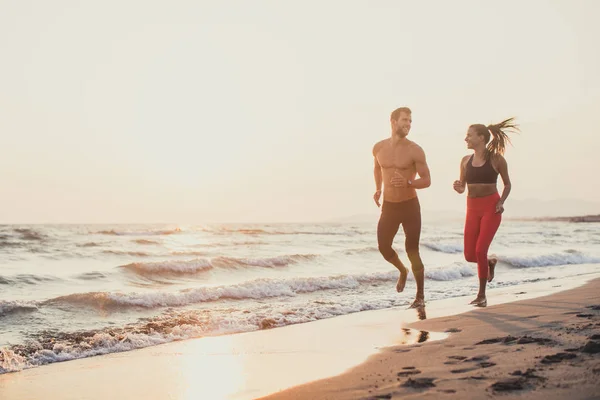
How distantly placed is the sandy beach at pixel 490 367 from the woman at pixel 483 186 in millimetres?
2226

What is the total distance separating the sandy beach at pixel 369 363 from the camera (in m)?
3.35

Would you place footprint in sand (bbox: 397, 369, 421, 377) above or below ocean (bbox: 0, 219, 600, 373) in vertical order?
above

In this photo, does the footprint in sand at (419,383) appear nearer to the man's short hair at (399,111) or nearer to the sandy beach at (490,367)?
the sandy beach at (490,367)

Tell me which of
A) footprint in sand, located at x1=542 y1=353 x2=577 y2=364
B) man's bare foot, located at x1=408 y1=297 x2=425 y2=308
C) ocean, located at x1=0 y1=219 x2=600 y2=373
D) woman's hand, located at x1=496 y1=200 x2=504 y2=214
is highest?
woman's hand, located at x1=496 y1=200 x2=504 y2=214

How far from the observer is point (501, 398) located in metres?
2.93

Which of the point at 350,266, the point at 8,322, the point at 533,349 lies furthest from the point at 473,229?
the point at 350,266

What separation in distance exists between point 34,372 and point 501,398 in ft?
12.9

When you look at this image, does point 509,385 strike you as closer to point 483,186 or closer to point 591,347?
point 591,347

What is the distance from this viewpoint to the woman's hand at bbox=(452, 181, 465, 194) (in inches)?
313

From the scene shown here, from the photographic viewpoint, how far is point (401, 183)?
302 inches

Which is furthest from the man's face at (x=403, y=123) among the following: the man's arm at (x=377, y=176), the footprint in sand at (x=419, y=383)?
the footprint in sand at (x=419, y=383)

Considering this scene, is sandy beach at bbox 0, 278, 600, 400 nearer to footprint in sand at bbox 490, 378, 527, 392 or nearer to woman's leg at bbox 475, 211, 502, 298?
footprint in sand at bbox 490, 378, 527, 392

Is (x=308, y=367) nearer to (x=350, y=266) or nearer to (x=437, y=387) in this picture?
(x=437, y=387)

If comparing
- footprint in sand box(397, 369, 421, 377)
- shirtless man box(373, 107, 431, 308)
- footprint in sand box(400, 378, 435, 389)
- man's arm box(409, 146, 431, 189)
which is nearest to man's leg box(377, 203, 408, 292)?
shirtless man box(373, 107, 431, 308)
